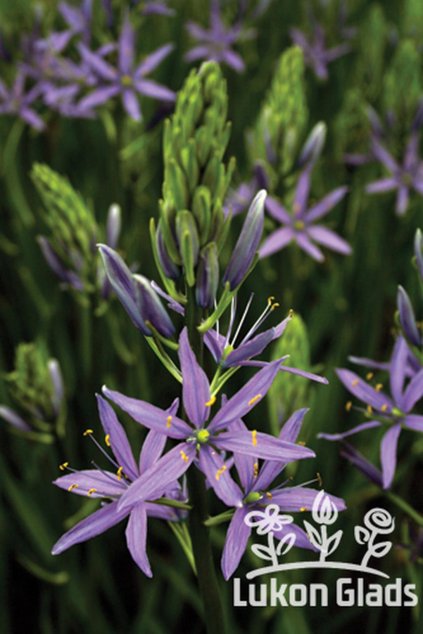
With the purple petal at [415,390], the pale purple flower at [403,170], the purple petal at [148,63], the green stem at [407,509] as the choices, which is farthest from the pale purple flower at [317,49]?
the green stem at [407,509]

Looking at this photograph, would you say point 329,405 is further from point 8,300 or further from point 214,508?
point 8,300

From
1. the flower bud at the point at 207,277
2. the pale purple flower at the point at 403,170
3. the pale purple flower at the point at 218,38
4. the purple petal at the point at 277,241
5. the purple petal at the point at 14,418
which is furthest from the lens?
the pale purple flower at the point at 218,38

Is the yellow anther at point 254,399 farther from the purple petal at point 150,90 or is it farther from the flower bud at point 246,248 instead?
the purple petal at point 150,90

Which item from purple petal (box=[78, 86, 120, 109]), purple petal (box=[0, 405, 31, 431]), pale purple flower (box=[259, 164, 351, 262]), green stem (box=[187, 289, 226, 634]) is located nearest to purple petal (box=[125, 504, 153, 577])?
green stem (box=[187, 289, 226, 634])

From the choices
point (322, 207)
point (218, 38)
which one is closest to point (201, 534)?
point (322, 207)

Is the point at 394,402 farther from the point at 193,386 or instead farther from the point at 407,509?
the point at 193,386

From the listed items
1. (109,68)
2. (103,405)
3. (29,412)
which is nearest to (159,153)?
(109,68)
